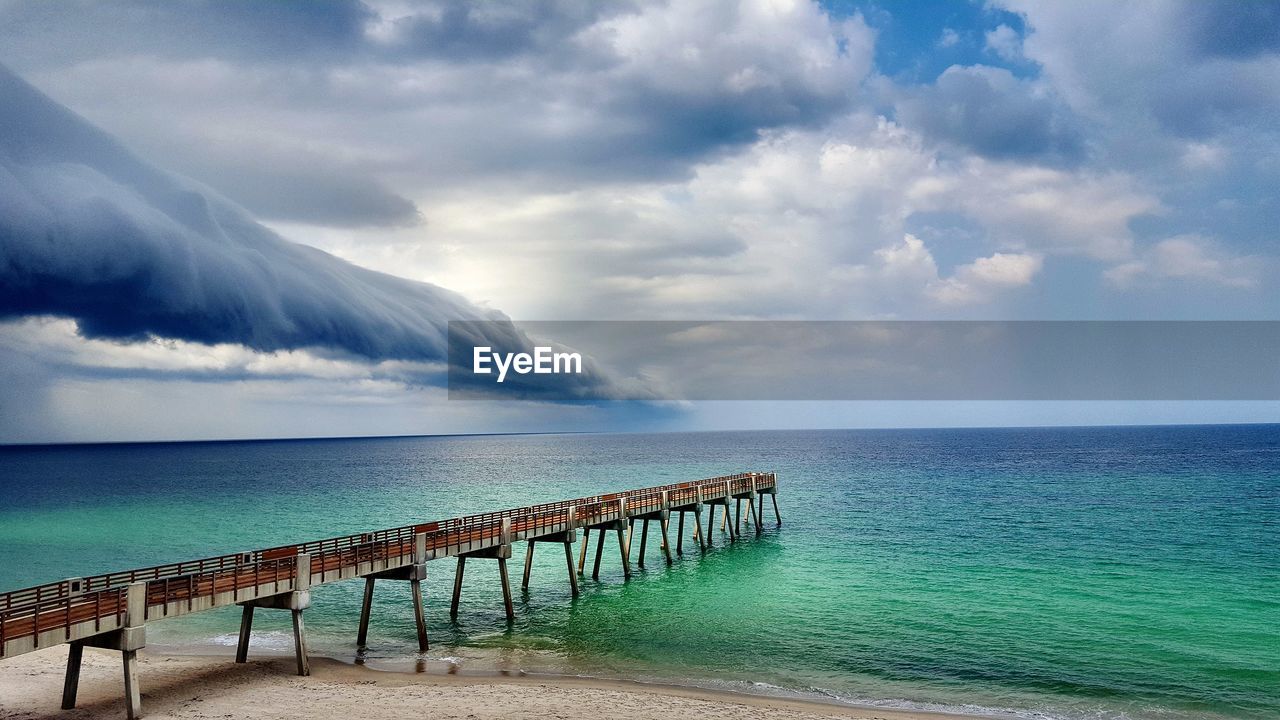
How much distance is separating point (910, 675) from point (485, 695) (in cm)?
1408

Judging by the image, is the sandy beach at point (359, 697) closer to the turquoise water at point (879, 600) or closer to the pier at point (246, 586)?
the pier at point (246, 586)

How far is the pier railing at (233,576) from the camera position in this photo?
21969mm

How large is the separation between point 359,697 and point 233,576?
5.43 meters

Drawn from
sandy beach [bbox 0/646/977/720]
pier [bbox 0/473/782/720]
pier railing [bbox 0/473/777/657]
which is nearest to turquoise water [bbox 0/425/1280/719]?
sandy beach [bbox 0/646/977/720]

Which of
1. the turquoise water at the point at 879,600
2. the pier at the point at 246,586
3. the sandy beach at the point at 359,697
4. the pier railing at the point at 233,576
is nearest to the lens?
the pier railing at the point at 233,576

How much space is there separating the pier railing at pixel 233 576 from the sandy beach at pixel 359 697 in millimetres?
2685

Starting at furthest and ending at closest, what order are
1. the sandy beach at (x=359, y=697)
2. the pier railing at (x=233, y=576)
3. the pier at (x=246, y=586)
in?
1. the sandy beach at (x=359, y=697)
2. the pier at (x=246, y=586)
3. the pier railing at (x=233, y=576)

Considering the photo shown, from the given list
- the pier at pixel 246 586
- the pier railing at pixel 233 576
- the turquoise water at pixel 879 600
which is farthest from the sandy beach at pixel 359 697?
the pier railing at pixel 233 576

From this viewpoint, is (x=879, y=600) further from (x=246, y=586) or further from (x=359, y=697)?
(x=246, y=586)

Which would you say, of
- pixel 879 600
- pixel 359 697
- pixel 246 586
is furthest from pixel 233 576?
pixel 879 600

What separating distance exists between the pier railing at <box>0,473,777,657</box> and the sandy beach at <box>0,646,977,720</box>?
2.68 metres

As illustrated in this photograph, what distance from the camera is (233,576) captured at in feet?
88.4

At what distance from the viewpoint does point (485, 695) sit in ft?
85.5

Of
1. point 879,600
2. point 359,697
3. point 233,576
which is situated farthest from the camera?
point 879,600
